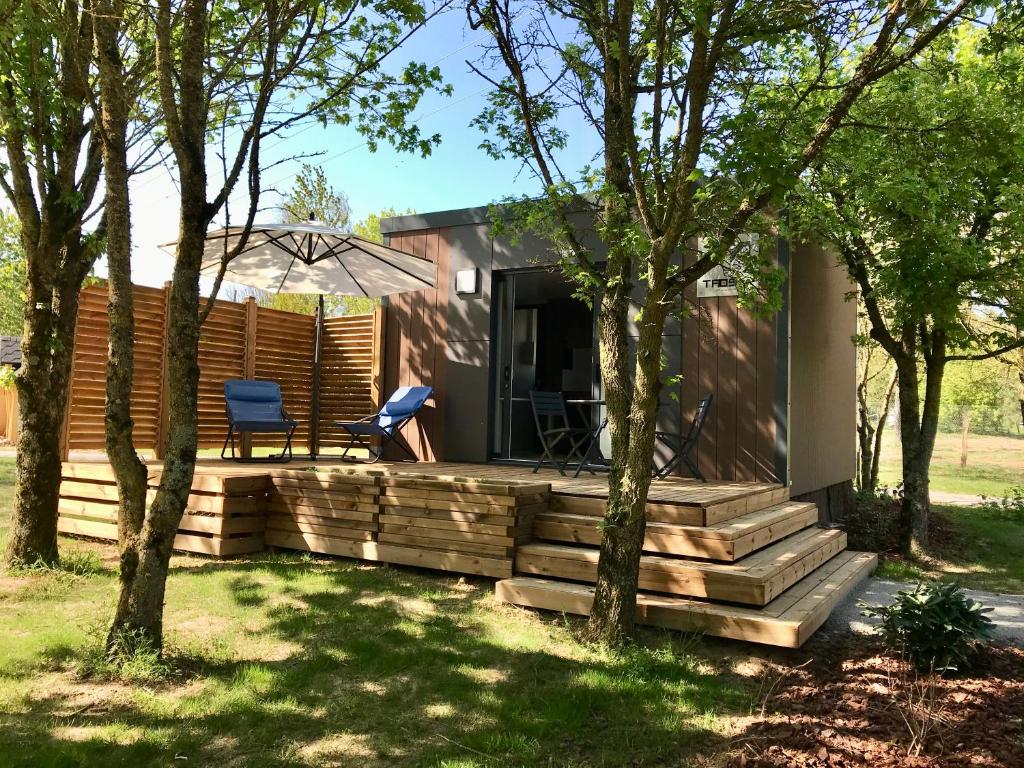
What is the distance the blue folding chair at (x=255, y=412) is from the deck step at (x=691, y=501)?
304cm

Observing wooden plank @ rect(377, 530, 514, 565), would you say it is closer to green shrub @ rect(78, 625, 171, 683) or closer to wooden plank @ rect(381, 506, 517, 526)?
wooden plank @ rect(381, 506, 517, 526)

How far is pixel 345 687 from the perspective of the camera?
309 cm

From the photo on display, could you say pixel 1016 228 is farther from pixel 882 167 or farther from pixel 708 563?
pixel 708 563

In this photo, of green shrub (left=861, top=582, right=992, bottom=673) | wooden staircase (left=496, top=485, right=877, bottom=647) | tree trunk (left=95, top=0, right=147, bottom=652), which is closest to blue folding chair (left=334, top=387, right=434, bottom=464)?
wooden staircase (left=496, top=485, right=877, bottom=647)

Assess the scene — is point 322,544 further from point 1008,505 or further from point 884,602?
point 1008,505

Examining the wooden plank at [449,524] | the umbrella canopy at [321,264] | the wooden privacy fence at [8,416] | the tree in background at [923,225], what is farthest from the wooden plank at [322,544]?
the wooden privacy fence at [8,416]

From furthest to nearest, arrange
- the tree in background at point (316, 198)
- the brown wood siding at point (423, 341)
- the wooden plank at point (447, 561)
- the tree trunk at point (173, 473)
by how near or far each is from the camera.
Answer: the tree in background at point (316, 198), the brown wood siding at point (423, 341), the wooden plank at point (447, 561), the tree trunk at point (173, 473)

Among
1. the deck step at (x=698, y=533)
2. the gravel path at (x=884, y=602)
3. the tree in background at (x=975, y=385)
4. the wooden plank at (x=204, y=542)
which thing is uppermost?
the tree in background at (x=975, y=385)

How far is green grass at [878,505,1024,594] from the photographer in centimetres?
626

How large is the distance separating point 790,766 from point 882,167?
5.10m

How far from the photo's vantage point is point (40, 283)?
4.61 metres

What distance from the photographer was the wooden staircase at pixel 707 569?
3.71 metres

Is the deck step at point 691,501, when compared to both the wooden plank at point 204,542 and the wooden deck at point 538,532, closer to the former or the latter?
the wooden deck at point 538,532

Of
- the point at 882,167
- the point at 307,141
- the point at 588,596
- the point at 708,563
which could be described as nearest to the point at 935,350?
the point at 882,167
